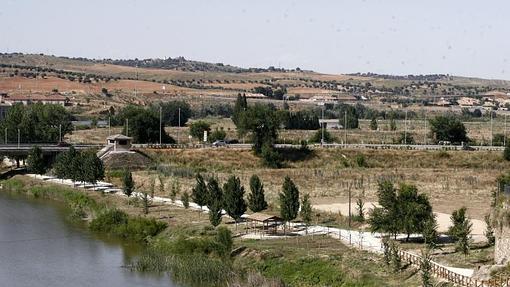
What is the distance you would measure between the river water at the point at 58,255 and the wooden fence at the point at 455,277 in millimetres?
10347

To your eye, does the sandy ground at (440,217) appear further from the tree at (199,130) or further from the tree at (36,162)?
the tree at (199,130)

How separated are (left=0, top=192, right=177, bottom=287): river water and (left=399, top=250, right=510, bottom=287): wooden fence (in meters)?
10.3

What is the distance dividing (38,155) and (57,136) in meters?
17.9

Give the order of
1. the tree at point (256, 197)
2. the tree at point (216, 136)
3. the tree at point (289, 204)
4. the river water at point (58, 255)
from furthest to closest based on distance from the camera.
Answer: the tree at point (216, 136), the tree at point (256, 197), the tree at point (289, 204), the river water at point (58, 255)

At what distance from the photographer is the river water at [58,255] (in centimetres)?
4219

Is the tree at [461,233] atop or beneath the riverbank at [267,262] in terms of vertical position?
atop

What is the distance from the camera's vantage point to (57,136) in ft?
335

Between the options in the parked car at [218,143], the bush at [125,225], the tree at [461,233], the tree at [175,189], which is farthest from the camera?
the parked car at [218,143]

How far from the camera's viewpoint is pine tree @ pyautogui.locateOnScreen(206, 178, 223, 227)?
5119 centimetres

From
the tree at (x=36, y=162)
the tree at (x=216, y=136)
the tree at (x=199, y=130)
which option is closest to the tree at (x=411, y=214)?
the tree at (x=36, y=162)

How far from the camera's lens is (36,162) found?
8362 centimetres

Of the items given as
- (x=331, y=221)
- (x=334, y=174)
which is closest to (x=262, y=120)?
(x=334, y=174)

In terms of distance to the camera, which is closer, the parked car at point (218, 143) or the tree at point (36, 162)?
the tree at point (36, 162)

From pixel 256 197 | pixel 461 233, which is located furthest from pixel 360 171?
pixel 461 233
